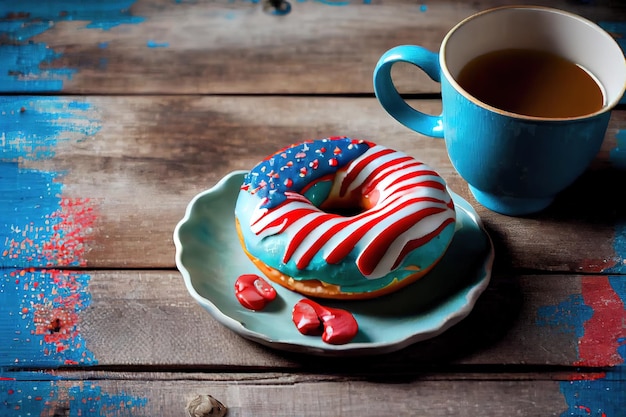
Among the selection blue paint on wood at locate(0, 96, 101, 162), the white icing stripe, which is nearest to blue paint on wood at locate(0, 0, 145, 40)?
blue paint on wood at locate(0, 96, 101, 162)

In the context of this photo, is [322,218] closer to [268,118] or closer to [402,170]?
[402,170]

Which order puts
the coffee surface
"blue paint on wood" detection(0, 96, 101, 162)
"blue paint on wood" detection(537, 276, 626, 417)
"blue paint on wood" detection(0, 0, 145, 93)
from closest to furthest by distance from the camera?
"blue paint on wood" detection(537, 276, 626, 417) < the coffee surface < "blue paint on wood" detection(0, 96, 101, 162) < "blue paint on wood" detection(0, 0, 145, 93)

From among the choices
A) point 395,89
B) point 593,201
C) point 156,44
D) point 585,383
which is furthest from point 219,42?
point 585,383

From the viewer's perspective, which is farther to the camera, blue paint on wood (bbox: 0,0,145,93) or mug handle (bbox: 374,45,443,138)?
blue paint on wood (bbox: 0,0,145,93)

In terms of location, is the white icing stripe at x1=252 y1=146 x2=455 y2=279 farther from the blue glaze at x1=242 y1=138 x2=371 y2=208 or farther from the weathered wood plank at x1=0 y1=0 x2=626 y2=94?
the weathered wood plank at x1=0 y1=0 x2=626 y2=94

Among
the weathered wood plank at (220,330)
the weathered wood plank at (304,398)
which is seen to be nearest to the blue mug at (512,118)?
the weathered wood plank at (220,330)

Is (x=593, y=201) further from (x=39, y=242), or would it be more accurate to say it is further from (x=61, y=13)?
(x=61, y=13)
